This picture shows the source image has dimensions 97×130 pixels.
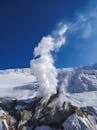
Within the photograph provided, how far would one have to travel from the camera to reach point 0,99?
309 feet

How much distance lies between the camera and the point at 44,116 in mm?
81812

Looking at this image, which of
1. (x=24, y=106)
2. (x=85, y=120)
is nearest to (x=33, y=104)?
(x=24, y=106)

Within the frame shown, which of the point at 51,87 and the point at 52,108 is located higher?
the point at 51,87

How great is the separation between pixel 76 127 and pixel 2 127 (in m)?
14.9

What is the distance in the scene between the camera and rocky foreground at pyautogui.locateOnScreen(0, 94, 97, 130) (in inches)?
3110

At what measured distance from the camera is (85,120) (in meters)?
80.7

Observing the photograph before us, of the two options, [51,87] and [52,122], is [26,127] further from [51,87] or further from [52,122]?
[51,87]

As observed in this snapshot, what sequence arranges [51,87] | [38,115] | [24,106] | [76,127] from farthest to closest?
[51,87] → [24,106] → [38,115] → [76,127]

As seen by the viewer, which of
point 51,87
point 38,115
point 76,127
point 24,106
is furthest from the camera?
point 51,87

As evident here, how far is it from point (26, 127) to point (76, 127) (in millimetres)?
10371

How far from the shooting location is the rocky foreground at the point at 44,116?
79.0m

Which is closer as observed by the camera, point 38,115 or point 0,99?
point 38,115

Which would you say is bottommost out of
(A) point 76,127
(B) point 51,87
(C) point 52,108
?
(A) point 76,127

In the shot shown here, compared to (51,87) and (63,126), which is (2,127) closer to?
(63,126)
